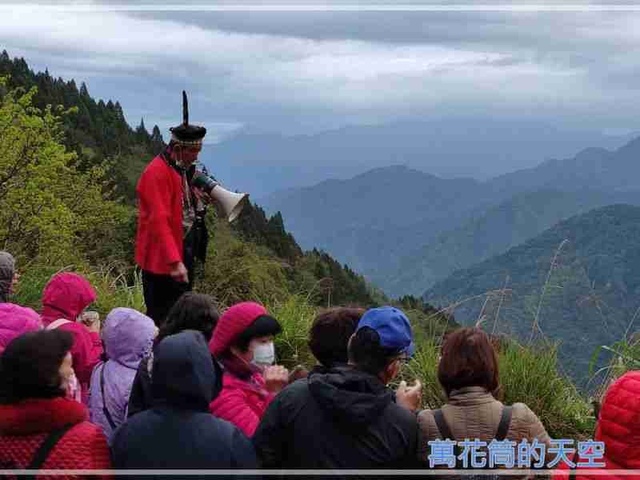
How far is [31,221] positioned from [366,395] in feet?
32.2

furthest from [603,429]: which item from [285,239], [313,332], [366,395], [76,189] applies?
[285,239]

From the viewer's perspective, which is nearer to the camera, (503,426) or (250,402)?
(503,426)

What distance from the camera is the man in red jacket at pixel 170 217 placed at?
18.9 feet

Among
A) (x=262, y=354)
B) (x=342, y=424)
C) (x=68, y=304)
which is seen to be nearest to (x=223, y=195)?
(x=68, y=304)

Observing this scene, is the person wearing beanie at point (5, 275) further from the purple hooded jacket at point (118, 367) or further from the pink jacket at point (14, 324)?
the purple hooded jacket at point (118, 367)

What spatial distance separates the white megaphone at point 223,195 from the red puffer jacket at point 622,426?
126 inches

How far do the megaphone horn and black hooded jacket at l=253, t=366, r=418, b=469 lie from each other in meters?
2.57

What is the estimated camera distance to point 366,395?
3248 mm

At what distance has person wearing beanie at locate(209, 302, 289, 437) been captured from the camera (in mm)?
3842

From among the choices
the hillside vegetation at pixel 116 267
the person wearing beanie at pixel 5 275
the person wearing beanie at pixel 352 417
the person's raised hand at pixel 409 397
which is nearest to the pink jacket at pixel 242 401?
the person wearing beanie at pixel 352 417

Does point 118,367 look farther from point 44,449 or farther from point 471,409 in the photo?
point 471,409

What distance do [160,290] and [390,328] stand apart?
2953 mm

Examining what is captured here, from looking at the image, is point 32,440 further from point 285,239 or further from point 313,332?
point 285,239

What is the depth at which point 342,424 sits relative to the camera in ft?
10.8
